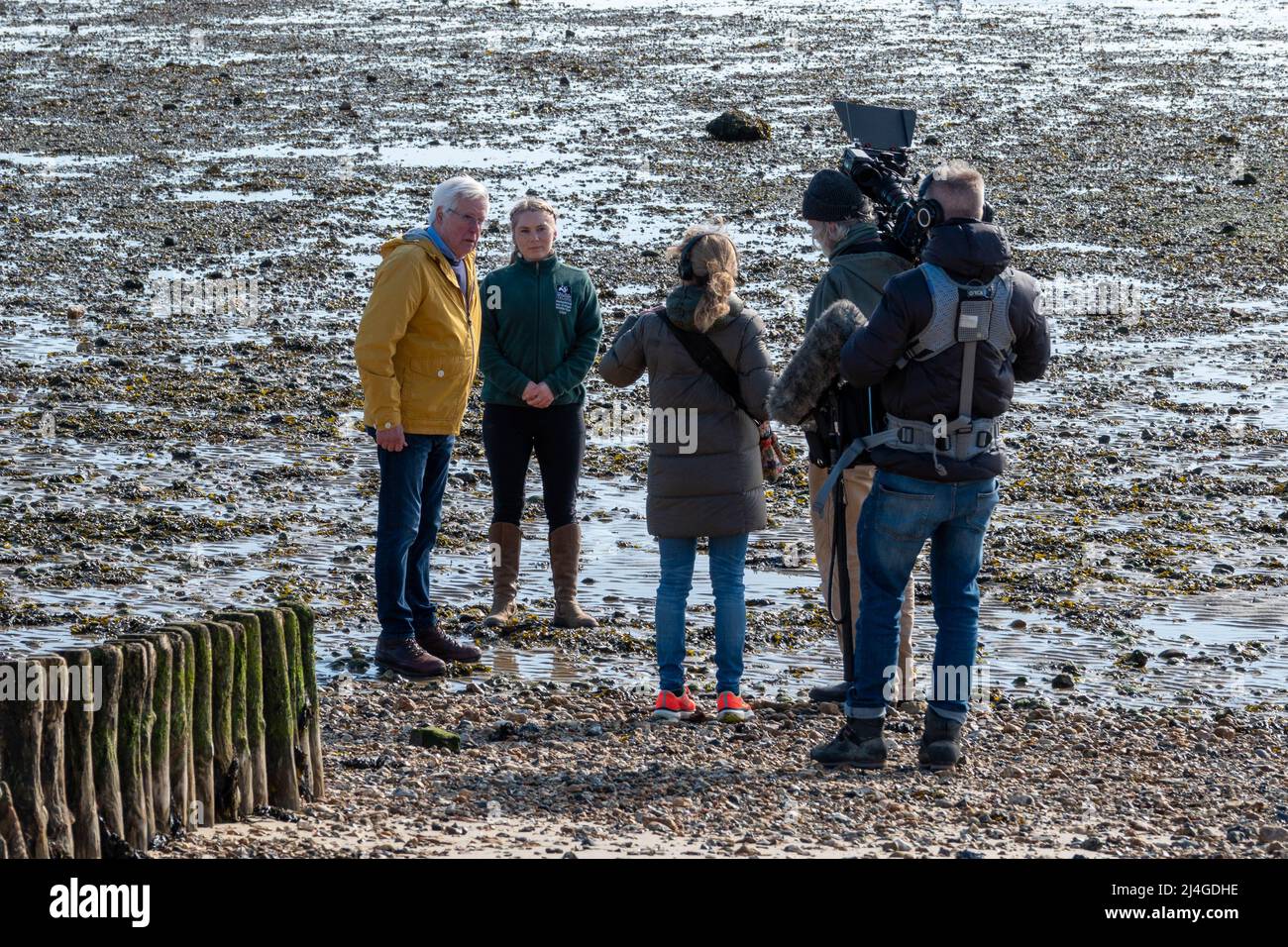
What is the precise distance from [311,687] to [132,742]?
98 cm

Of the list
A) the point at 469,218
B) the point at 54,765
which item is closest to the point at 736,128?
the point at 469,218

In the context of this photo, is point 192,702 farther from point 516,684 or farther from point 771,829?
point 516,684

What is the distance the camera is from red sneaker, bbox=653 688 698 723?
26.3ft

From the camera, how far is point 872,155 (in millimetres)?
7988

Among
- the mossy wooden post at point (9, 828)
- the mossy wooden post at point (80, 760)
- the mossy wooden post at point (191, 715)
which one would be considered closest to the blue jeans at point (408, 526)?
the mossy wooden post at point (191, 715)

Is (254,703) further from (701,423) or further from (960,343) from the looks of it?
(960,343)

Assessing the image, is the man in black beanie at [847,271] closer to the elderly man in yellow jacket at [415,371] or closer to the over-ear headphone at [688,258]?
the over-ear headphone at [688,258]

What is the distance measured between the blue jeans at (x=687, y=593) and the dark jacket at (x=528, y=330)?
142cm

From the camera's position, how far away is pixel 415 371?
8.34 meters

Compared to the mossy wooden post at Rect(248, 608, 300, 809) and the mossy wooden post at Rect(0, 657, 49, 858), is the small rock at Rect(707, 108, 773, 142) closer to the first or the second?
the mossy wooden post at Rect(248, 608, 300, 809)

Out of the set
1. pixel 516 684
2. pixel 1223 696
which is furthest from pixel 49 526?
pixel 1223 696

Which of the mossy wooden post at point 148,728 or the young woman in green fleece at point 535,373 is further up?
the young woman in green fleece at point 535,373

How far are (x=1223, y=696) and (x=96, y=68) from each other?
87.4 feet

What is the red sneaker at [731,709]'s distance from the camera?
800 centimetres
